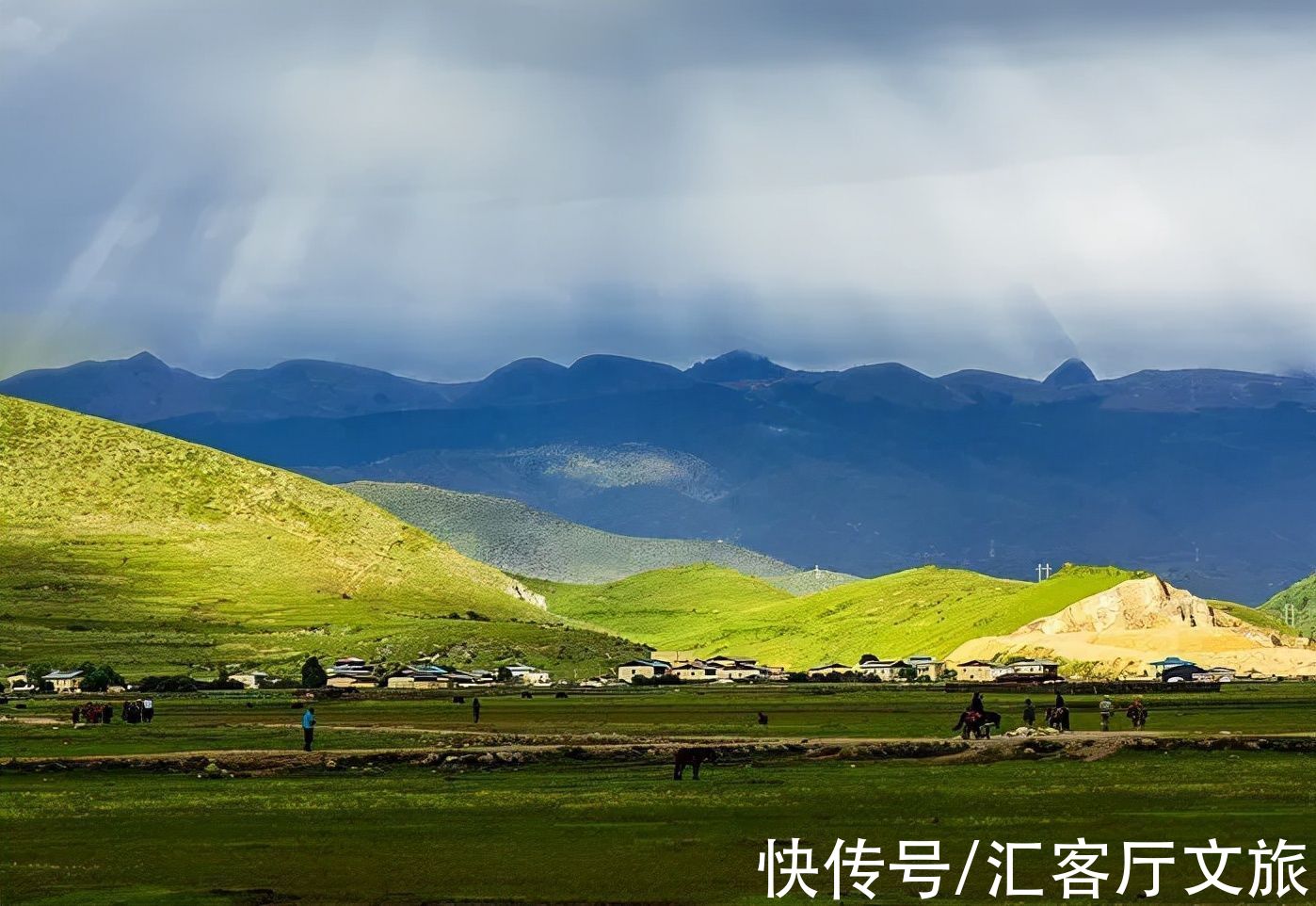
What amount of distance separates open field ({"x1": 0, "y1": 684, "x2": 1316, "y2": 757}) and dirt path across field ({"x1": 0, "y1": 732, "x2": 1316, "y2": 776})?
18.4ft

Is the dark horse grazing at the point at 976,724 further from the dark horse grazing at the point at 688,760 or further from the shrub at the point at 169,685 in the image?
the shrub at the point at 169,685

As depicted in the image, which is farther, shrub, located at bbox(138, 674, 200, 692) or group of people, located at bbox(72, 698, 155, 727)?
shrub, located at bbox(138, 674, 200, 692)

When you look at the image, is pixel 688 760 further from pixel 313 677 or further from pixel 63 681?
pixel 313 677

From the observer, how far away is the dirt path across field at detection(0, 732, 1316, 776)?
77750 mm

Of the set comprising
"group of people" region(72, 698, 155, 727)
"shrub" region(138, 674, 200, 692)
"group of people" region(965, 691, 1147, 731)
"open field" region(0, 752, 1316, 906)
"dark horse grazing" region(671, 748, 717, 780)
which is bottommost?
"open field" region(0, 752, 1316, 906)

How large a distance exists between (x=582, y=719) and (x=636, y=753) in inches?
1516

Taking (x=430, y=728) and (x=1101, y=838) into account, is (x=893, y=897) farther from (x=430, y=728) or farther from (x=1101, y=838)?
(x=430, y=728)

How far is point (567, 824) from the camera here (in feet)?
183

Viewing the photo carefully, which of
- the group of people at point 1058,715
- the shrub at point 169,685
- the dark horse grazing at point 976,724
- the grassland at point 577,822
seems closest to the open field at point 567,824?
the grassland at point 577,822

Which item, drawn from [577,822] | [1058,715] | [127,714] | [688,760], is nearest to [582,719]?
[127,714]

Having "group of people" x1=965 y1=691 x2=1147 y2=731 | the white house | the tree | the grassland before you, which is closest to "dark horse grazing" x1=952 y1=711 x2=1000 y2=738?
"group of people" x1=965 y1=691 x2=1147 y2=731

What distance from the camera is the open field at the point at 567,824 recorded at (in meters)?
44.6

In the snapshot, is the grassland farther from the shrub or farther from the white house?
the shrub

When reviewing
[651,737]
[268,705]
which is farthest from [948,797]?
[268,705]
